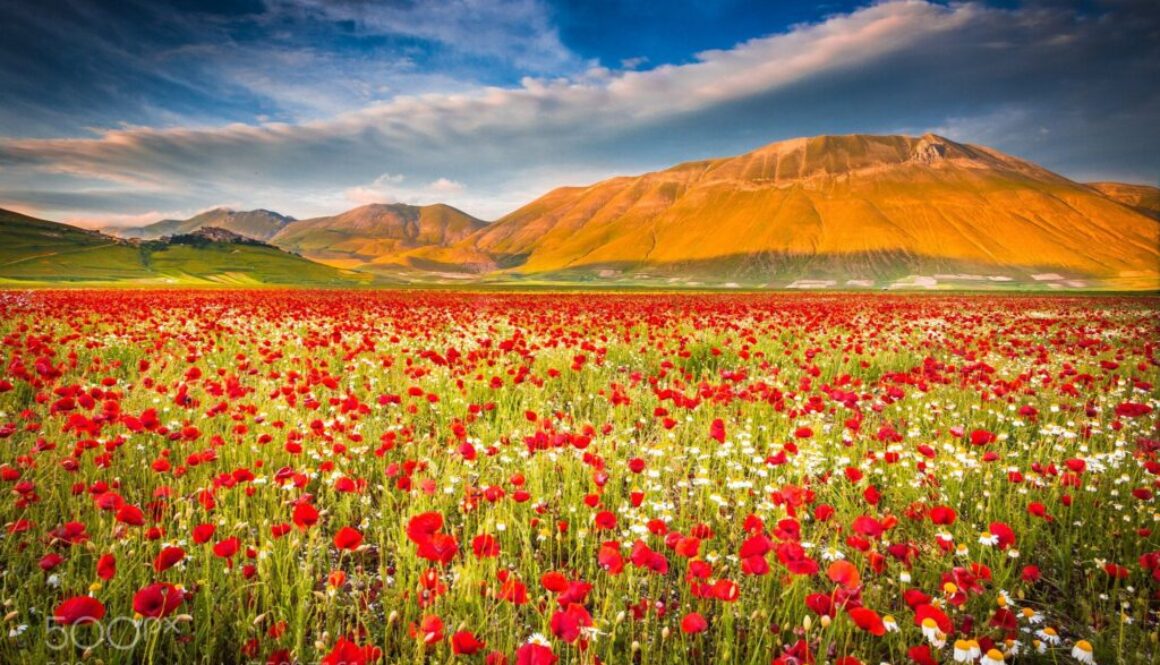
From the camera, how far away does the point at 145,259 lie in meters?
137

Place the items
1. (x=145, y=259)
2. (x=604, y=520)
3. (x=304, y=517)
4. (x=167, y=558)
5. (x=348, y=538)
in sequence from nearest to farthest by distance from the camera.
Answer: (x=167, y=558)
(x=348, y=538)
(x=304, y=517)
(x=604, y=520)
(x=145, y=259)

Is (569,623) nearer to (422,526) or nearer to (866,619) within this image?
(422,526)

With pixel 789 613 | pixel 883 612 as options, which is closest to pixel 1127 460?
pixel 883 612

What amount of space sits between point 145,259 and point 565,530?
174m

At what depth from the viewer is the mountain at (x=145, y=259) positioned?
4213 inches

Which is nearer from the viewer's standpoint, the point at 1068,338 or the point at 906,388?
the point at 906,388

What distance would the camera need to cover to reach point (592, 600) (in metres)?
3.52

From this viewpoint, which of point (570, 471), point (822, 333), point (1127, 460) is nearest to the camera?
point (570, 471)

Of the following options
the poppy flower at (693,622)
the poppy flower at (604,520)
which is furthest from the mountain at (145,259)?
the poppy flower at (693,622)

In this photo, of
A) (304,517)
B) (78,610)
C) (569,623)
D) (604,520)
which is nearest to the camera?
(78,610)

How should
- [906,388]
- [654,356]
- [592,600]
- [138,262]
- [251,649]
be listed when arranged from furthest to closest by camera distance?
[138,262], [654,356], [906,388], [592,600], [251,649]

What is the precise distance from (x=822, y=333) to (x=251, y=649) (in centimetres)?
1587

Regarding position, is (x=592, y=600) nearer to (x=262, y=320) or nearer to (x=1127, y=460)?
(x=1127, y=460)

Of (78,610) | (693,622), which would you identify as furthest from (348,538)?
(693,622)
